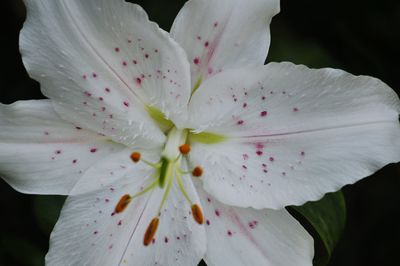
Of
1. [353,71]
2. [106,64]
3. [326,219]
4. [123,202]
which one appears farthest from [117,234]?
[353,71]

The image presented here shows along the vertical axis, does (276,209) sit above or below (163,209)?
above

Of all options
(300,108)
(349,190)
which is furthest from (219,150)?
(349,190)

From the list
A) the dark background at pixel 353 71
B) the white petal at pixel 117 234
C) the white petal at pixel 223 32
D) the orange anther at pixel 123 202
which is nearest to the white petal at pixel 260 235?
the white petal at pixel 117 234

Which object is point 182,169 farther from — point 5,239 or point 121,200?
point 5,239

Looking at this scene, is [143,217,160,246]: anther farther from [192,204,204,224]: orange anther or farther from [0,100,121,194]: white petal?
[0,100,121,194]: white petal

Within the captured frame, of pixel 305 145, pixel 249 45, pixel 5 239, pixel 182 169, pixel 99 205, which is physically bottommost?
pixel 5 239

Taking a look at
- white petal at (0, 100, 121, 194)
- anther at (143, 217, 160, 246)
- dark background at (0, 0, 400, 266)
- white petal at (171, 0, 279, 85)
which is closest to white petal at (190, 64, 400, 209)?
white petal at (171, 0, 279, 85)
